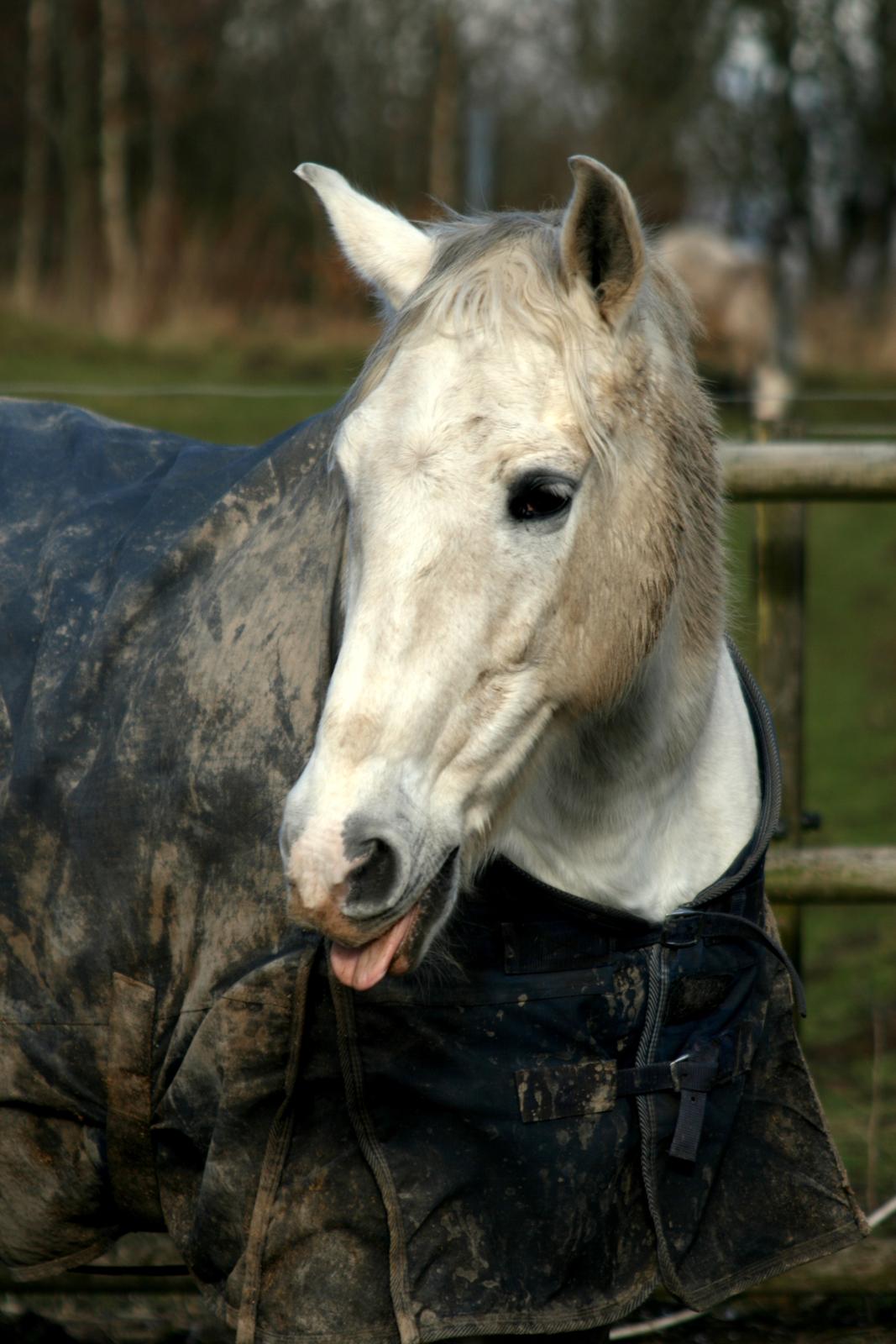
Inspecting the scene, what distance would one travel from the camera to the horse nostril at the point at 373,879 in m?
1.44

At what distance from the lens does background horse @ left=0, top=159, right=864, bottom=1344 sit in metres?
1.57

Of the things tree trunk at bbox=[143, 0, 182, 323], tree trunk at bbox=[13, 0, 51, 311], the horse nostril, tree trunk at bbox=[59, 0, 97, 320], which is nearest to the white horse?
the horse nostril

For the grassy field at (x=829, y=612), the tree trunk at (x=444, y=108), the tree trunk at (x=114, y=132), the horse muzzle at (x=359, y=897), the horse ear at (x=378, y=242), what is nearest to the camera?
the horse muzzle at (x=359, y=897)

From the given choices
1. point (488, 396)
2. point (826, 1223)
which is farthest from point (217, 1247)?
point (488, 396)

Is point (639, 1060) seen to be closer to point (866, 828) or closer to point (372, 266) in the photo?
point (372, 266)

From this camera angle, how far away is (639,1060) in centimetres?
183

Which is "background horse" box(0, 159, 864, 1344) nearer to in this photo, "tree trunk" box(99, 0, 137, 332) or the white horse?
the white horse

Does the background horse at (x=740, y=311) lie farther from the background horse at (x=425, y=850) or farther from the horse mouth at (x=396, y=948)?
the horse mouth at (x=396, y=948)

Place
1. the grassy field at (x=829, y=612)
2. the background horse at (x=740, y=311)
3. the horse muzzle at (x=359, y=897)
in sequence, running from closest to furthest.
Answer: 1. the horse muzzle at (x=359, y=897)
2. the grassy field at (x=829, y=612)
3. the background horse at (x=740, y=311)

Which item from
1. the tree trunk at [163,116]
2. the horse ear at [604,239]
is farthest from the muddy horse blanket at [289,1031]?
the tree trunk at [163,116]

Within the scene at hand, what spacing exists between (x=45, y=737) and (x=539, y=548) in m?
0.79

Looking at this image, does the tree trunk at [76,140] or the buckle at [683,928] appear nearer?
the buckle at [683,928]

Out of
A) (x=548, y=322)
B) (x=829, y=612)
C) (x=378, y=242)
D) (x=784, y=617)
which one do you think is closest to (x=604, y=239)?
(x=548, y=322)

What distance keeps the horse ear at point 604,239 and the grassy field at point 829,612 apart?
529mm
